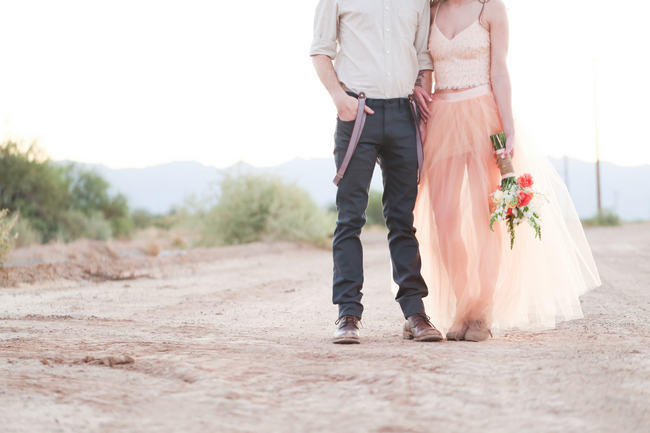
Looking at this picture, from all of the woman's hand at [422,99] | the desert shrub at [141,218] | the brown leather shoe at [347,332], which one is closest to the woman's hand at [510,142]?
the woman's hand at [422,99]

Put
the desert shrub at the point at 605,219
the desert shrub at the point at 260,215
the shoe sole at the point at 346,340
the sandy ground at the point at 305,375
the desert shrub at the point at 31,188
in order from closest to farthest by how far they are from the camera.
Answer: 1. the sandy ground at the point at 305,375
2. the shoe sole at the point at 346,340
3. the desert shrub at the point at 260,215
4. the desert shrub at the point at 31,188
5. the desert shrub at the point at 605,219

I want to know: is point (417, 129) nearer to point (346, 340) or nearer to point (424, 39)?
point (424, 39)

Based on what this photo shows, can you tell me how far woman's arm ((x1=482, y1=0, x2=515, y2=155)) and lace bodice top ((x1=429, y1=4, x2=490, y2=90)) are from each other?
0.06 m

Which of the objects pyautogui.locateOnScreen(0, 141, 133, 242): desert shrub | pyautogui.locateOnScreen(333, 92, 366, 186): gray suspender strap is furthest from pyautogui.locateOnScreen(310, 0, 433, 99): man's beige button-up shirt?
pyautogui.locateOnScreen(0, 141, 133, 242): desert shrub

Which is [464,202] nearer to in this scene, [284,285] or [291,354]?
[291,354]

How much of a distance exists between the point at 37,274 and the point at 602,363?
921 centimetres

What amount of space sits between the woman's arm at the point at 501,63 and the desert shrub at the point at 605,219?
3501 cm

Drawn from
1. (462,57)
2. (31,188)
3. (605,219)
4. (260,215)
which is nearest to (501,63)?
(462,57)

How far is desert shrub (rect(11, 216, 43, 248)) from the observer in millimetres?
18433

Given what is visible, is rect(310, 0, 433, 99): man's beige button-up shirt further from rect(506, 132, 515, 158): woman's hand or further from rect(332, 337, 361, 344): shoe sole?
rect(332, 337, 361, 344): shoe sole

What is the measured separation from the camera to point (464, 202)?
193 inches

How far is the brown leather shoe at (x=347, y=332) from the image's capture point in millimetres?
4418

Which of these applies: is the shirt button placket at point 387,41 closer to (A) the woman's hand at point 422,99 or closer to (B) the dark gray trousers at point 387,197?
(B) the dark gray trousers at point 387,197

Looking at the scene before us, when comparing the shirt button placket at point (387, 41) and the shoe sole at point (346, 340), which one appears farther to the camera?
the shirt button placket at point (387, 41)
